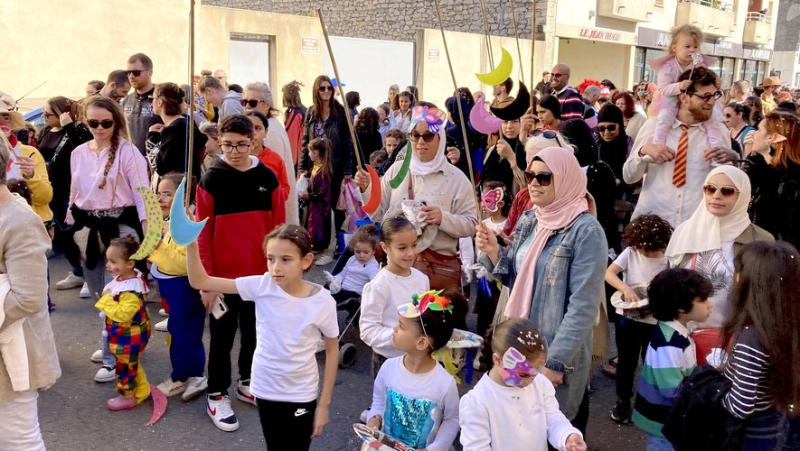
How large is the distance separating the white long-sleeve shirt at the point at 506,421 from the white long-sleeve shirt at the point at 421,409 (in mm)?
327

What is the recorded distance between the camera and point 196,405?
14.1ft

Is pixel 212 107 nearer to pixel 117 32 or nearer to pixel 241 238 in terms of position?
pixel 241 238

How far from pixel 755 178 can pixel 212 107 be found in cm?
568

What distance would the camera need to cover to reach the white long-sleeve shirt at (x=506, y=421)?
2.52m

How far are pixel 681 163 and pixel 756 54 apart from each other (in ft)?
124

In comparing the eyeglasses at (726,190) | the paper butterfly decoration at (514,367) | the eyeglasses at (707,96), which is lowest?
the paper butterfly decoration at (514,367)

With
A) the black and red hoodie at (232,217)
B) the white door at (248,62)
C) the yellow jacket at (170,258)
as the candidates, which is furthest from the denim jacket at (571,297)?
the white door at (248,62)

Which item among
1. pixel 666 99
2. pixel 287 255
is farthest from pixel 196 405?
pixel 666 99

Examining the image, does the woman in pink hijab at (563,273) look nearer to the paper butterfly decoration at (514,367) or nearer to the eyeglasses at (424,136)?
the paper butterfly decoration at (514,367)

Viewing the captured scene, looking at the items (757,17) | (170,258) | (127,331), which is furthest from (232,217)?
(757,17)

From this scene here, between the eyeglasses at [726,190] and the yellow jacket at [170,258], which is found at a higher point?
the eyeglasses at [726,190]

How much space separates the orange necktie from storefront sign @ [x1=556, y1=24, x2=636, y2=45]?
18529mm

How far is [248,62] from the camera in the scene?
15164 mm

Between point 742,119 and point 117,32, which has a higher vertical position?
point 117,32
